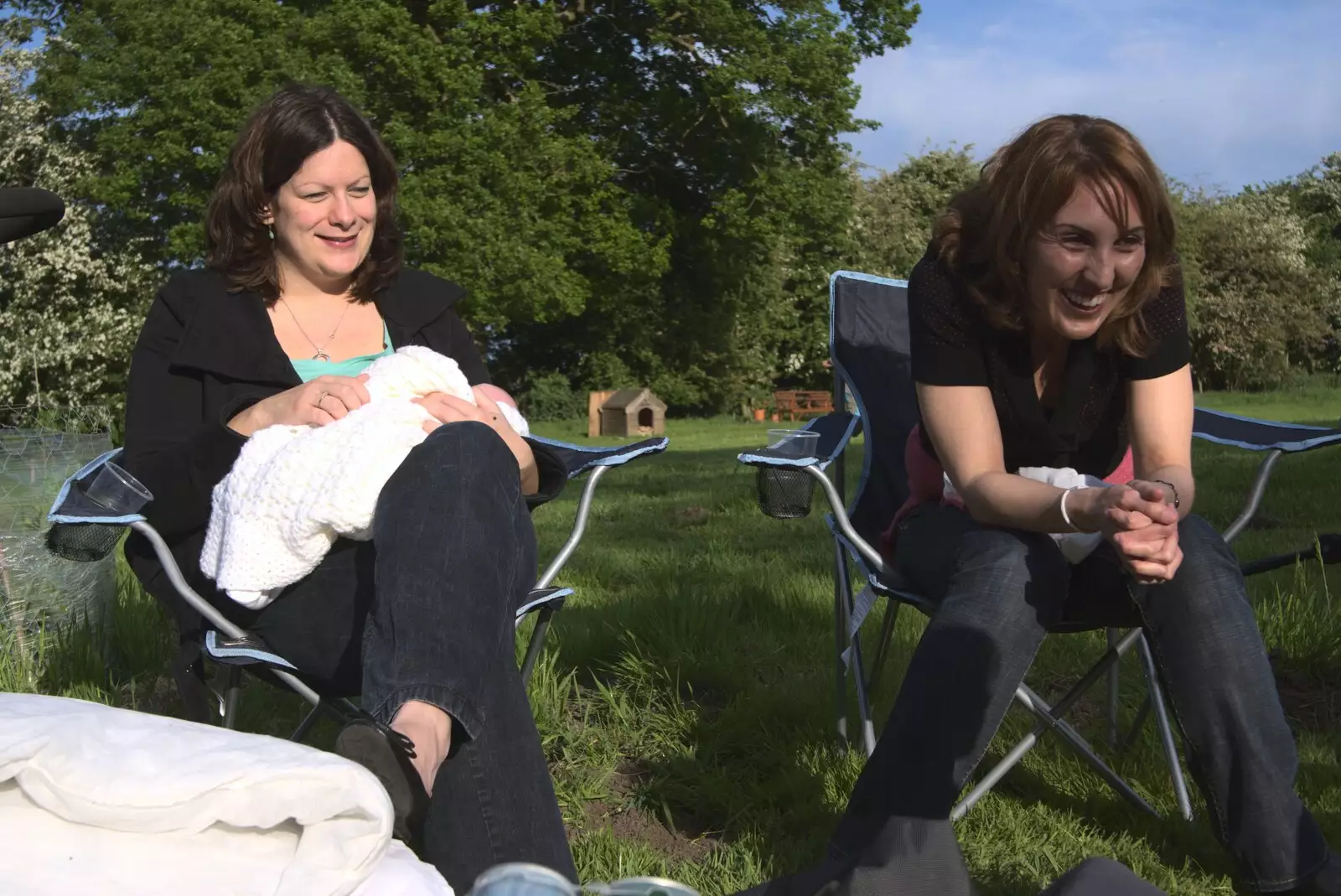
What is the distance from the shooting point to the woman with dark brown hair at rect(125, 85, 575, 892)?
1465 millimetres

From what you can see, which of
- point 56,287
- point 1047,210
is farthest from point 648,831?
point 56,287

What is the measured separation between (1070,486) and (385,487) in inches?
40.6

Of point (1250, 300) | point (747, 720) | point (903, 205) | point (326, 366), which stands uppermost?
point (903, 205)

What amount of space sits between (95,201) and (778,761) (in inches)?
701

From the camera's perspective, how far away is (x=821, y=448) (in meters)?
2.43

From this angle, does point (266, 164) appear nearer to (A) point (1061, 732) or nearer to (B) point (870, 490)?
(B) point (870, 490)

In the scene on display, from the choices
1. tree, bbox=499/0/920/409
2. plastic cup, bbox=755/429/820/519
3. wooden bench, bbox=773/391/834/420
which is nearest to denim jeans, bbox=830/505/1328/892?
plastic cup, bbox=755/429/820/519

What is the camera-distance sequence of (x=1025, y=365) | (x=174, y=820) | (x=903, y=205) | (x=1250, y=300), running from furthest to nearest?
(x=903, y=205)
(x=1250, y=300)
(x=1025, y=365)
(x=174, y=820)

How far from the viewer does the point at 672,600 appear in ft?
10.1

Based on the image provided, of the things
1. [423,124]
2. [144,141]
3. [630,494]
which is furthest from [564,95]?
[630,494]

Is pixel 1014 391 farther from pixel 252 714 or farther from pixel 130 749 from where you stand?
pixel 252 714

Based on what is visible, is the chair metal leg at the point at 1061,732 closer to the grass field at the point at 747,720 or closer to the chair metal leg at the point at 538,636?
the grass field at the point at 747,720

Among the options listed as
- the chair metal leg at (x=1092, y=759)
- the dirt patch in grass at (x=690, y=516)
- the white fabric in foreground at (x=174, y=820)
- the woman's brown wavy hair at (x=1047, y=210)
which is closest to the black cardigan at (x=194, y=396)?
the woman's brown wavy hair at (x=1047, y=210)

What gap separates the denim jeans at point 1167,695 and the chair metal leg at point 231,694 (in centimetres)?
98
